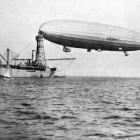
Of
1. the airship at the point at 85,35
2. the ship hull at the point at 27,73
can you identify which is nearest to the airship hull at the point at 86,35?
the airship at the point at 85,35

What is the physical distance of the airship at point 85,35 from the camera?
2296 inches

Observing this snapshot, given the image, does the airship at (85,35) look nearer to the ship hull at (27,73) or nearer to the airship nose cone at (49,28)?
the airship nose cone at (49,28)

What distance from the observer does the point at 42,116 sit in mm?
17484

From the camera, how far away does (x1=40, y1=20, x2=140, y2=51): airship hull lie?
5828 cm

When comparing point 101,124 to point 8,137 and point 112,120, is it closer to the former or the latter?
point 112,120

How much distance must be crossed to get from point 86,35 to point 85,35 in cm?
24

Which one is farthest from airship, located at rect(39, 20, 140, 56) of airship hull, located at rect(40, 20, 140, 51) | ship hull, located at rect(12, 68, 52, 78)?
ship hull, located at rect(12, 68, 52, 78)

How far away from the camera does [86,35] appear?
58969 millimetres

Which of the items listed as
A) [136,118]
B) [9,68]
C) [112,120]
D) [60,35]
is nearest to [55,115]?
[112,120]

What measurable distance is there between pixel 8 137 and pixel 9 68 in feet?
448

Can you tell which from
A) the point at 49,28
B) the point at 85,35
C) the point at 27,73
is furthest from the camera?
the point at 27,73

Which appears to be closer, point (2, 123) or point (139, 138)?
point (139, 138)

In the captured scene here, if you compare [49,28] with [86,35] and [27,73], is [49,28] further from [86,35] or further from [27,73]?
[27,73]

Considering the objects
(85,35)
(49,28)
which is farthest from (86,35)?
(49,28)
